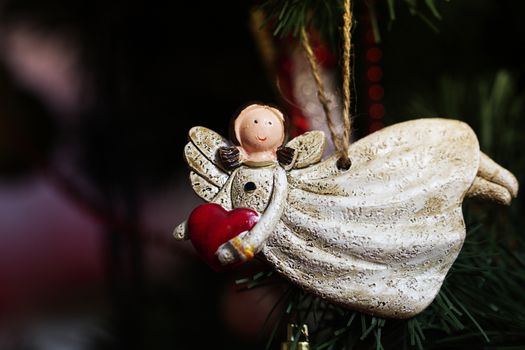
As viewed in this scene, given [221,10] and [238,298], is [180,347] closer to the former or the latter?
[238,298]

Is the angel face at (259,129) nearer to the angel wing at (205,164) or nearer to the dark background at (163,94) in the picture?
the angel wing at (205,164)

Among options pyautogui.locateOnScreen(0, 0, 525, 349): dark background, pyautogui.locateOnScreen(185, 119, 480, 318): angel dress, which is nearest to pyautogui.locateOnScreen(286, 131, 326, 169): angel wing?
pyautogui.locateOnScreen(185, 119, 480, 318): angel dress

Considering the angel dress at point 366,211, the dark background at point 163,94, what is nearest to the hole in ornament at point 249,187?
the angel dress at point 366,211

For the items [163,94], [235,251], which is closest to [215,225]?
[235,251]

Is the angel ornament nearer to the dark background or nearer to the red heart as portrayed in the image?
the red heart

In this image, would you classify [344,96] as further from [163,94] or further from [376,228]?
[163,94]

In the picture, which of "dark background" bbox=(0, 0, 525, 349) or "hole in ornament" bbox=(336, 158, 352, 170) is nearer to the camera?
"hole in ornament" bbox=(336, 158, 352, 170)
